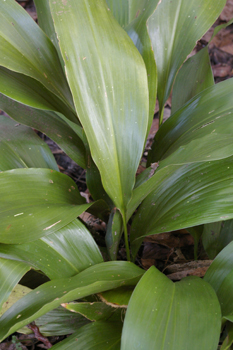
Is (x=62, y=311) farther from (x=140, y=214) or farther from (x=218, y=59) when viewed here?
(x=218, y=59)

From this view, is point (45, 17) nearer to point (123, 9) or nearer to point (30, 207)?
point (123, 9)

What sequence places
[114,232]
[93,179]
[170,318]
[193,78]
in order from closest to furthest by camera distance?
[170,318] → [114,232] → [93,179] → [193,78]

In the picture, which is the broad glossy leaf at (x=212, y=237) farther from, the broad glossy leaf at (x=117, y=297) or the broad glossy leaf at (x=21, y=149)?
the broad glossy leaf at (x=21, y=149)

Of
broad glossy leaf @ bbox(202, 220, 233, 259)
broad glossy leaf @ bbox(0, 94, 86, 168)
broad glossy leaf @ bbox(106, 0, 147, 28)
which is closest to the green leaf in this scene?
broad glossy leaf @ bbox(202, 220, 233, 259)

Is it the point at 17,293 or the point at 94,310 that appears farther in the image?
the point at 17,293

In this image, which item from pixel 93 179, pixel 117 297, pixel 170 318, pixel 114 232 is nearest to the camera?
pixel 170 318

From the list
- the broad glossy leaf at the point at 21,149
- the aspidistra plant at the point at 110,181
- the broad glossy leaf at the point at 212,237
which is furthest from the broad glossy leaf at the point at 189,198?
the broad glossy leaf at the point at 21,149

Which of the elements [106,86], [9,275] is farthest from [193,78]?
[9,275]

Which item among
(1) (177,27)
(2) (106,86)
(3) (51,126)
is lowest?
(3) (51,126)

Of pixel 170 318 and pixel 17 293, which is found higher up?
pixel 170 318
